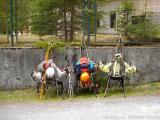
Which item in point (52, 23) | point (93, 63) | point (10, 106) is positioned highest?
point (52, 23)

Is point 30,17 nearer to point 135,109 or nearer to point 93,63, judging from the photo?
point 93,63

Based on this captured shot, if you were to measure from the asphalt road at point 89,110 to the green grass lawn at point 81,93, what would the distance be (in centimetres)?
57

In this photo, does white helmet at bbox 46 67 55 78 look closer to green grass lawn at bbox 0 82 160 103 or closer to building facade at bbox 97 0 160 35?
green grass lawn at bbox 0 82 160 103

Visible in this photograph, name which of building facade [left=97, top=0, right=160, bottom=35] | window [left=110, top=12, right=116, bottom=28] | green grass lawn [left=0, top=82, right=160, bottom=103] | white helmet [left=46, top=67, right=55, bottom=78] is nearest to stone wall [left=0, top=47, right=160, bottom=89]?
green grass lawn [left=0, top=82, right=160, bottom=103]

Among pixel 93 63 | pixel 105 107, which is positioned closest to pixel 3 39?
pixel 93 63

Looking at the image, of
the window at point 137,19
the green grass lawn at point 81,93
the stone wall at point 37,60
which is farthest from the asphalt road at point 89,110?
the window at point 137,19

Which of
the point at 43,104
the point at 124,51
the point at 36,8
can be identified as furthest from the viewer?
the point at 36,8

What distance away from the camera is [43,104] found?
1171 cm

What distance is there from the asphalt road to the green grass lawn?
0.57 metres

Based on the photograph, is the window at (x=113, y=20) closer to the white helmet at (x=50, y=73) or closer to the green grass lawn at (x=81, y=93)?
the green grass lawn at (x=81, y=93)

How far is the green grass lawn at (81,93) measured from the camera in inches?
497

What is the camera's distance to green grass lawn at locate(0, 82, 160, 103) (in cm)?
1263

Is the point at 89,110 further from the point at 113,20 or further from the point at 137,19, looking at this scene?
the point at 113,20

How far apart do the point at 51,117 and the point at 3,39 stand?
203 inches
